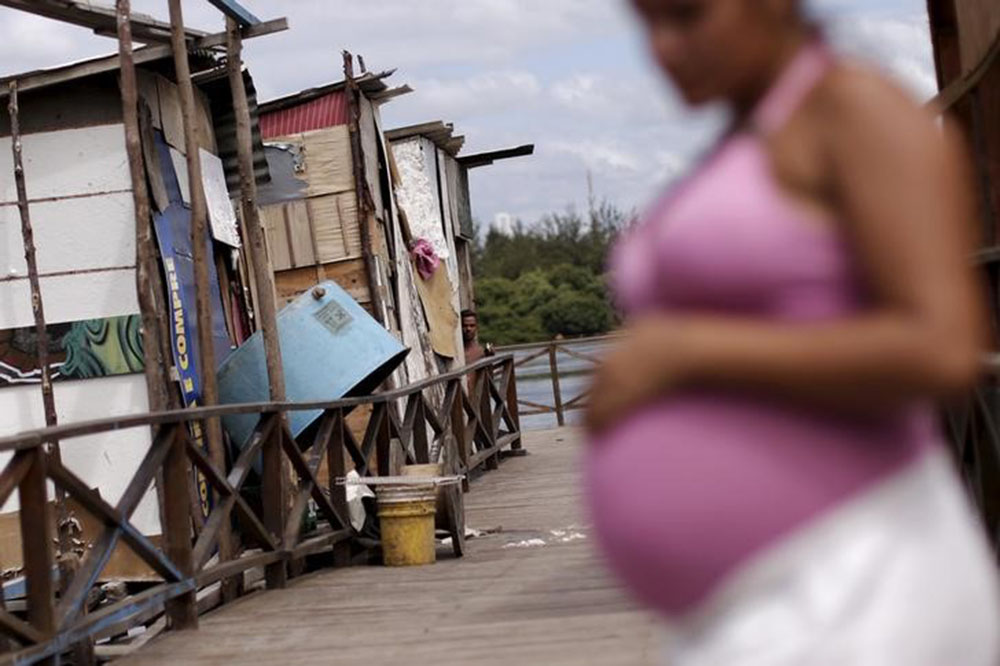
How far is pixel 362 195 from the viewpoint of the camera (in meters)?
18.0

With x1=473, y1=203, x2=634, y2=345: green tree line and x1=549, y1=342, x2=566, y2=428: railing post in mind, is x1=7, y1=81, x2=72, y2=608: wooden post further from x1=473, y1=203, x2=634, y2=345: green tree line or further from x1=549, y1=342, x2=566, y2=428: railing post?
x1=473, y1=203, x2=634, y2=345: green tree line

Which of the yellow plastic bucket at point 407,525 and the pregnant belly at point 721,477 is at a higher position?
the pregnant belly at point 721,477

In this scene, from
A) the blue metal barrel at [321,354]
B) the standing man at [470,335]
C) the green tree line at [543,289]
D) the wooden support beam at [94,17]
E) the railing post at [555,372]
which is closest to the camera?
the wooden support beam at [94,17]

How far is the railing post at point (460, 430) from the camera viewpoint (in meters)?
15.1

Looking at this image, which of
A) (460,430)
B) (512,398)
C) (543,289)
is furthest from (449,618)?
(543,289)

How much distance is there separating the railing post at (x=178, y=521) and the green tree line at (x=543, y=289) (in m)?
37.2

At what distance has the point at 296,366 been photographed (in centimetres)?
1404

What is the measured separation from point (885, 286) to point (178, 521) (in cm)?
681

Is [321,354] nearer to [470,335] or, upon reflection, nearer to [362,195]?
[362,195]

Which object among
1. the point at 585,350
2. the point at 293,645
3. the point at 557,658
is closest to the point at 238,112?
the point at 293,645

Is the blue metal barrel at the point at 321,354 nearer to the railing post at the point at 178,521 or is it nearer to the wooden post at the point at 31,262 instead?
the wooden post at the point at 31,262

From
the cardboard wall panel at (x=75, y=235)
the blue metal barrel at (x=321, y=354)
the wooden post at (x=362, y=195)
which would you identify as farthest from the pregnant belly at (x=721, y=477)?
the wooden post at (x=362, y=195)

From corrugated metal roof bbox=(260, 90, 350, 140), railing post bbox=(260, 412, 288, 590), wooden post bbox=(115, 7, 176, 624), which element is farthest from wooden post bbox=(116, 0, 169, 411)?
corrugated metal roof bbox=(260, 90, 350, 140)

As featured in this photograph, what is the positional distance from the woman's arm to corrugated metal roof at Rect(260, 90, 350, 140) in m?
16.6
